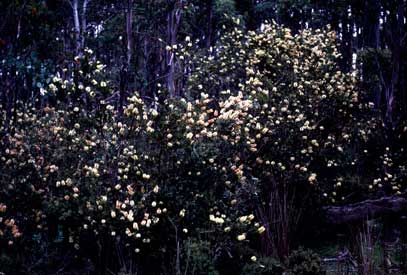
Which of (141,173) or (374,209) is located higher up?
(141,173)

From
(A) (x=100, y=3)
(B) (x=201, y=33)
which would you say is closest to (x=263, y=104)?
(A) (x=100, y=3)

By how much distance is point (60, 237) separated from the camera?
589cm

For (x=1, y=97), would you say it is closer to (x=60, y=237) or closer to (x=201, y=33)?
(x=60, y=237)

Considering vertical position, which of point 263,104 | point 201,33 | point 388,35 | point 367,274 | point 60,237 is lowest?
point 367,274

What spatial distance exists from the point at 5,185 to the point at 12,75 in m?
1.73

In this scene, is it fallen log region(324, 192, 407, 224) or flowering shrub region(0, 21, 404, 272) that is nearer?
flowering shrub region(0, 21, 404, 272)

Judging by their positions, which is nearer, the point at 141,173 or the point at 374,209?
the point at 141,173

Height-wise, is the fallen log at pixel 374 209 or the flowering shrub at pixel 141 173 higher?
the flowering shrub at pixel 141 173

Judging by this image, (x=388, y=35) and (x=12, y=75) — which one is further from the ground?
(x=388, y=35)

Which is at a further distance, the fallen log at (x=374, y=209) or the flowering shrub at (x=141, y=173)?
the fallen log at (x=374, y=209)

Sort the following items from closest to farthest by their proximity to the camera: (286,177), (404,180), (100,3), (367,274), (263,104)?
(367,274) < (263,104) < (286,177) < (404,180) < (100,3)

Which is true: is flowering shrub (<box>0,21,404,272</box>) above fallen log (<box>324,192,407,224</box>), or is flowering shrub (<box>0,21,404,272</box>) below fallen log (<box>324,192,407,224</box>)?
above

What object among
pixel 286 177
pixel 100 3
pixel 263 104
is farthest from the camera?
pixel 100 3

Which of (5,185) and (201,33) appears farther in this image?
(201,33)
